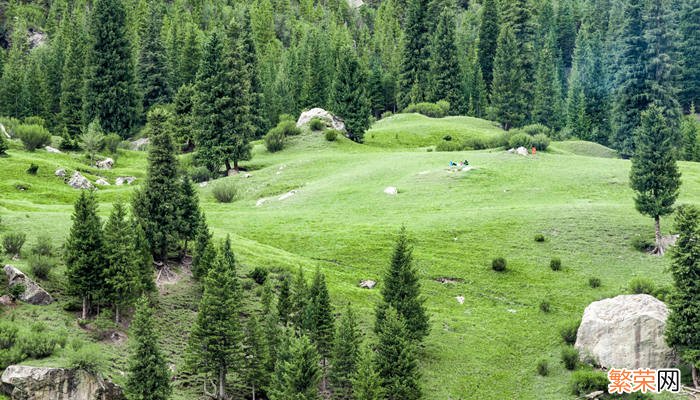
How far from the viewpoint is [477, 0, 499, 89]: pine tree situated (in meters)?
164

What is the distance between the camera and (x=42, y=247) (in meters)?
49.6

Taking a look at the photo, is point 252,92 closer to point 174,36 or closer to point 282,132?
point 282,132

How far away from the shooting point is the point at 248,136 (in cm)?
9875

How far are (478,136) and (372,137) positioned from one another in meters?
17.9

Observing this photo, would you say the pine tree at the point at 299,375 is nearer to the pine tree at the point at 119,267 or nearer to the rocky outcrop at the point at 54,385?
the rocky outcrop at the point at 54,385

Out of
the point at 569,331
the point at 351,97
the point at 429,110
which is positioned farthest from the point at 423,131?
the point at 569,331

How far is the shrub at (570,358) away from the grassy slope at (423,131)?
6903cm

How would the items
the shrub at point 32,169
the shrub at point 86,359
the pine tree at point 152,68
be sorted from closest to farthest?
the shrub at point 86,359, the shrub at point 32,169, the pine tree at point 152,68

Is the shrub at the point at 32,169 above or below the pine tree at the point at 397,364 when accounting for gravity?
above

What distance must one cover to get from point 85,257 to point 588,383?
32.8 m

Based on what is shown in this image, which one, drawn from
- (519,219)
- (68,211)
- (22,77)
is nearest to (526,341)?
(519,219)

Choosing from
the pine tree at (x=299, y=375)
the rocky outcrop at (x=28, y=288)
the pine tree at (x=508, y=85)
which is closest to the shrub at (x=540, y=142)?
the pine tree at (x=508, y=85)

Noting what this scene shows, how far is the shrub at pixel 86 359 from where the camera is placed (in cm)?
3841

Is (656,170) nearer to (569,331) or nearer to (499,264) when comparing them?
(499,264)
